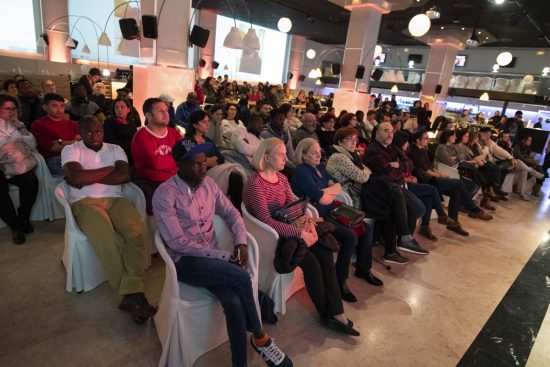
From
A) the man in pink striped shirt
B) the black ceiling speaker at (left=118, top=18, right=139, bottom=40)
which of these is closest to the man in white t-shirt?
the man in pink striped shirt

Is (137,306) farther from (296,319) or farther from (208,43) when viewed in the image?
(208,43)

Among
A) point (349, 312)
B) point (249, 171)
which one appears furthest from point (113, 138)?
point (349, 312)

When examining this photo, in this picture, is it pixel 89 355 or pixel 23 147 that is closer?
pixel 89 355

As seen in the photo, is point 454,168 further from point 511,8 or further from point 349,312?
point 511,8

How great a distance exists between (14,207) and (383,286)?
3.25m

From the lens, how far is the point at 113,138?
3438 millimetres

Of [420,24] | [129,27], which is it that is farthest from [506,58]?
[129,27]

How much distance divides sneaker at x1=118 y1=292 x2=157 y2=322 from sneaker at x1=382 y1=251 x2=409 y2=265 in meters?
2.25

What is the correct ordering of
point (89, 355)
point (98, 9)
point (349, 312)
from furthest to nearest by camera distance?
point (98, 9), point (349, 312), point (89, 355)

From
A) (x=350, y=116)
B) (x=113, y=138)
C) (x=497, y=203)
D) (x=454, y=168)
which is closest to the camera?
(x=113, y=138)

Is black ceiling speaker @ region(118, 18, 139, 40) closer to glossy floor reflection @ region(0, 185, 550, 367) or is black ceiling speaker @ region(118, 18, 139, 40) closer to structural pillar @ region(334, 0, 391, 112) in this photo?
glossy floor reflection @ region(0, 185, 550, 367)

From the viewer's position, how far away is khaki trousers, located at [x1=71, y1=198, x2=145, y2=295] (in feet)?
7.00

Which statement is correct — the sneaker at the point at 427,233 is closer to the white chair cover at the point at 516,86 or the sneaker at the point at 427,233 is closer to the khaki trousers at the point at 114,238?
the khaki trousers at the point at 114,238

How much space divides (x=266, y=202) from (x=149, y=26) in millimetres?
4662
